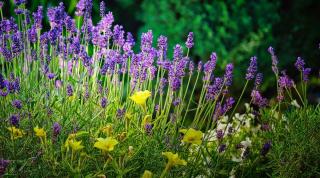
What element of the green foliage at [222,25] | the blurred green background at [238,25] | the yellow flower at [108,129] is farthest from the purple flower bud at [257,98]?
the green foliage at [222,25]

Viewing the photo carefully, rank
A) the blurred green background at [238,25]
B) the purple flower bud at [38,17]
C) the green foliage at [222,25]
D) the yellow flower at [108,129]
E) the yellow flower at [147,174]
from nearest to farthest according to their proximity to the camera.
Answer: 1. the yellow flower at [147,174]
2. the yellow flower at [108,129]
3. the purple flower bud at [38,17]
4. the blurred green background at [238,25]
5. the green foliage at [222,25]

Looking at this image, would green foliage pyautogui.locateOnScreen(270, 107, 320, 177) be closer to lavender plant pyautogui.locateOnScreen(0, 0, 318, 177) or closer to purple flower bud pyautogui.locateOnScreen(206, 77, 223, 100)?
lavender plant pyautogui.locateOnScreen(0, 0, 318, 177)

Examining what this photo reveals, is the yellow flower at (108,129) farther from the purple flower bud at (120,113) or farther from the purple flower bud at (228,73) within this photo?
the purple flower bud at (228,73)

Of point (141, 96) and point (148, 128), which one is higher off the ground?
point (141, 96)

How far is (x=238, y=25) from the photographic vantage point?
6250 millimetres

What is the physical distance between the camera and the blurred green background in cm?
577

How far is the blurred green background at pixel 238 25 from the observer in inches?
227

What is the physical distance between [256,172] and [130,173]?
87 cm

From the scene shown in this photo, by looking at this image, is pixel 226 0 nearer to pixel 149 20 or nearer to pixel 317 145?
pixel 149 20

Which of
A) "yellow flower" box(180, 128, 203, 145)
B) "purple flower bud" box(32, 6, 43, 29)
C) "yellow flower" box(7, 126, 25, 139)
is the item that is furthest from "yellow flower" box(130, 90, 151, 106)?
"purple flower bud" box(32, 6, 43, 29)

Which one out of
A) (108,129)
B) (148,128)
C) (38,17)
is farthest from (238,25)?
(108,129)

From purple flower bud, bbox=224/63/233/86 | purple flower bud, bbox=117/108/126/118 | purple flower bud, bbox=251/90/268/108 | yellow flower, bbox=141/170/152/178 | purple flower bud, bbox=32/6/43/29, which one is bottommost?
yellow flower, bbox=141/170/152/178

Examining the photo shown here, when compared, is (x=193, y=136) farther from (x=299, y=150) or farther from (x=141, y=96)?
(x=299, y=150)

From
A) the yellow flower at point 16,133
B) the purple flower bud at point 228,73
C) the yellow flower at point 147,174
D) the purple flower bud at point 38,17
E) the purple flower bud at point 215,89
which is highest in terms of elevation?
the purple flower bud at point 38,17
